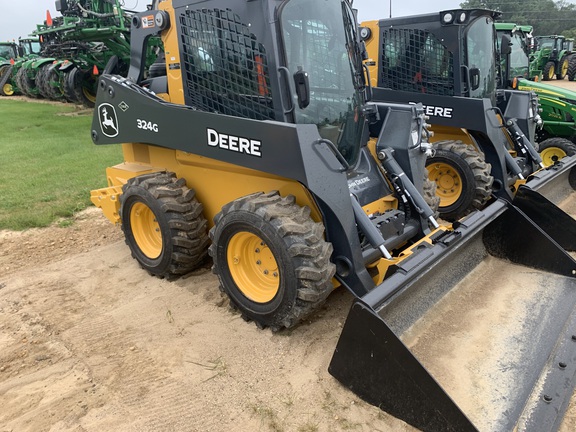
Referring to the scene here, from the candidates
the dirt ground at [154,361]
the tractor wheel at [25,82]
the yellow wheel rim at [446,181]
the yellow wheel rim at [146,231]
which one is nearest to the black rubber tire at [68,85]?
the tractor wheel at [25,82]

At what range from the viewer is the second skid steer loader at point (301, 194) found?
264 cm

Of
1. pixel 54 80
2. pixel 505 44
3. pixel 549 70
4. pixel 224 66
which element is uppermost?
pixel 54 80

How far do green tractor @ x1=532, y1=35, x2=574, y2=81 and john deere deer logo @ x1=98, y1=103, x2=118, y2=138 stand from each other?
22242 millimetres

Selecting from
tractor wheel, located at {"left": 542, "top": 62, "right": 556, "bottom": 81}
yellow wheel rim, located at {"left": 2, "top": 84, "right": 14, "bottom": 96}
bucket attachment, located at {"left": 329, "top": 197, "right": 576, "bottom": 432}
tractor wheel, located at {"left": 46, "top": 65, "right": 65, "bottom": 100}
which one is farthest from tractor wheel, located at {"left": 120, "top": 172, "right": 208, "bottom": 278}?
tractor wheel, located at {"left": 542, "top": 62, "right": 556, "bottom": 81}

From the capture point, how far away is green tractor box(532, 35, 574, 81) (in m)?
22.1

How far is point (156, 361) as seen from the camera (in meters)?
3.01

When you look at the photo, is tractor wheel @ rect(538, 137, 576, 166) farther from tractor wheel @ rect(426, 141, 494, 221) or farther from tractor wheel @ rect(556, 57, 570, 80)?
tractor wheel @ rect(556, 57, 570, 80)

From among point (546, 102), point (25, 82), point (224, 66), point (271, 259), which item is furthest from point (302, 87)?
point (25, 82)

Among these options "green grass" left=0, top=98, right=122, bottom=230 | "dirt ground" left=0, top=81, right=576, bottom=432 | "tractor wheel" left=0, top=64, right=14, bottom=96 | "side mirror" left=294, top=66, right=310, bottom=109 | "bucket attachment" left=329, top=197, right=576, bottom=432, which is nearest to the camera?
"bucket attachment" left=329, top=197, right=576, bottom=432

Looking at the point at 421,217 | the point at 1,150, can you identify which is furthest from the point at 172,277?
the point at 1,150

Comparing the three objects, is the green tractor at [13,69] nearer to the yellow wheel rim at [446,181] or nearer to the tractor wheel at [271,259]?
the yellow wheel rim at [446,181]

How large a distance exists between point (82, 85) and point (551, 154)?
1403 cm

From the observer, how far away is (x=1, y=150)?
9477 millimetres

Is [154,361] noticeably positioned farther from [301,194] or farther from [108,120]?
[108,120]
